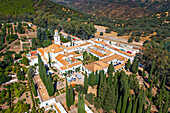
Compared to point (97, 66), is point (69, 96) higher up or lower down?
lower down

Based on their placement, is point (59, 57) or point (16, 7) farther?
point (16, 7)

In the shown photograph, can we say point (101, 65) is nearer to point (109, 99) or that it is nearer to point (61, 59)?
point (61, 59)

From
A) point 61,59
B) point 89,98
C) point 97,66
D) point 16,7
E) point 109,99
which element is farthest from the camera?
point 16,7

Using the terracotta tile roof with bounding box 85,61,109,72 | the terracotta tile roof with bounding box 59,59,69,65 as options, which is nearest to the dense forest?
the terracotta tile roof with bounding box 85,61,109,72

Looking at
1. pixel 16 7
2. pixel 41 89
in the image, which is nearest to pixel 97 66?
pixel 41 89

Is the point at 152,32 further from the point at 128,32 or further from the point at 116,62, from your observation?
the point at 116,62

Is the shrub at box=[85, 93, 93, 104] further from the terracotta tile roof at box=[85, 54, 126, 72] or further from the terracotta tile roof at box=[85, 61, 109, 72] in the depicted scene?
the terracotta tile roof at box=[85, 61, 109, 72]

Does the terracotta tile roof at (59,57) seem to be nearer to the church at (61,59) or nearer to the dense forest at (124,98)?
the church at (61,59)

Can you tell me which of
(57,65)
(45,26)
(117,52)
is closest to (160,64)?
(117,52)

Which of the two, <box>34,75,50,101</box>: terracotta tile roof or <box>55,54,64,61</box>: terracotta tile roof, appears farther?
<box>55,54,64,61</box>: terracotta tile roof

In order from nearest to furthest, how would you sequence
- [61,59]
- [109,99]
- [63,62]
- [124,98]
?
[124,98] < [109,99] < [63,62] < [61,59]

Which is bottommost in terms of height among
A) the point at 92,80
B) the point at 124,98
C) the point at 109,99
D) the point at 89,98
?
the point at 89,98
